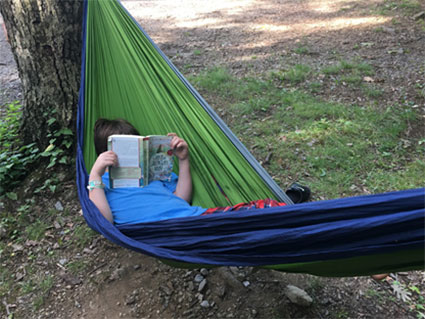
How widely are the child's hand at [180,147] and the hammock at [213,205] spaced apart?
34 mm

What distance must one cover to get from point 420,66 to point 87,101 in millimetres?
2969

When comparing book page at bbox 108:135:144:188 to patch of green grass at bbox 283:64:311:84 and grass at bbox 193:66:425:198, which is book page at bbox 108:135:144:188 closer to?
grass at bbox 193:66:425:198

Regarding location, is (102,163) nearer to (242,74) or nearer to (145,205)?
(145,205)

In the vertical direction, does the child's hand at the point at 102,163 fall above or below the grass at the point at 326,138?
above

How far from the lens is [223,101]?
3088 mm

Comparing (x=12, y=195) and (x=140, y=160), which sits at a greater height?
(x=140, y=160)

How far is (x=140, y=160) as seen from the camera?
1.60 meters

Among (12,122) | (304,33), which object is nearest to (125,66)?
(12,122)

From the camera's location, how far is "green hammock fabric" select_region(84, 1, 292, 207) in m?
1.64

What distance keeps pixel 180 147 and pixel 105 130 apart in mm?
386

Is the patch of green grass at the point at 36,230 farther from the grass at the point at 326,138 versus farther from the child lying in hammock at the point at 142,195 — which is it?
the grass at the point at 326,138

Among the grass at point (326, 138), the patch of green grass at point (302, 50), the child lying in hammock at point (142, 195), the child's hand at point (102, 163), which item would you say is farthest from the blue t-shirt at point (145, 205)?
the patch of green grass at point (302, 50)

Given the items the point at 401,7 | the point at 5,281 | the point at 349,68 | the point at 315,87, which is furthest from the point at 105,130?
the point at 401,7

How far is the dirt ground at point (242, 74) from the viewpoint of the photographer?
4.93 feet
